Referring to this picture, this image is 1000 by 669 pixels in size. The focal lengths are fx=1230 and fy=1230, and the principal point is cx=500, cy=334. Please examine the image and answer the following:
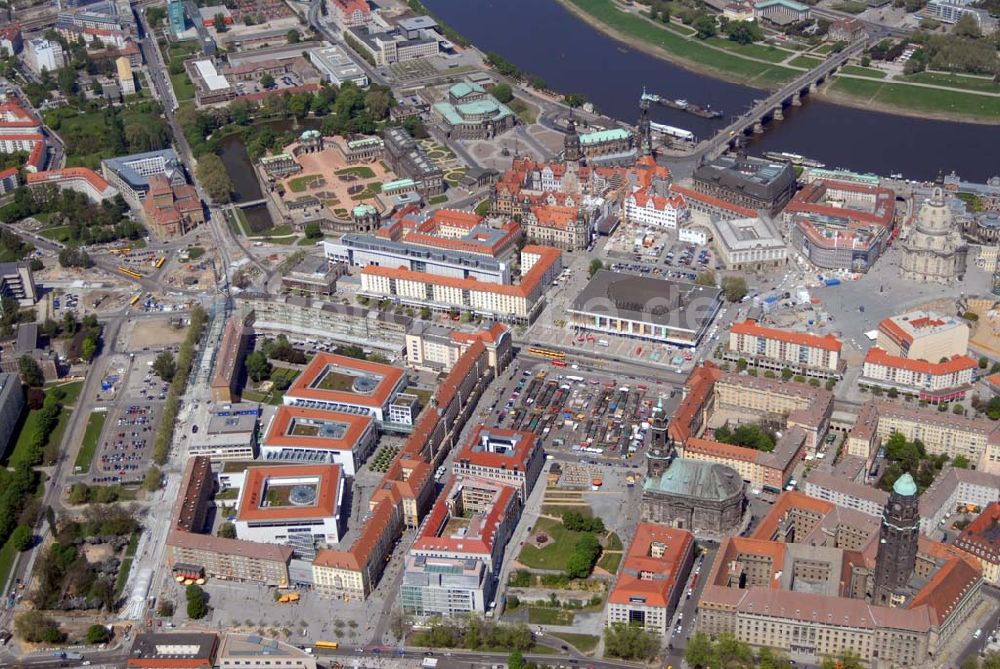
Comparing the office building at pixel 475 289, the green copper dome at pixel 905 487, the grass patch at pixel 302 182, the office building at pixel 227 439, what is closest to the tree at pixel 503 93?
the grass patch at pixel 302 182

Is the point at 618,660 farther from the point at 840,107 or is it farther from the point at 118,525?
the point at 840,107

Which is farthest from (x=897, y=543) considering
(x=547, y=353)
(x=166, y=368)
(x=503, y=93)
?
(x=503, y=93)

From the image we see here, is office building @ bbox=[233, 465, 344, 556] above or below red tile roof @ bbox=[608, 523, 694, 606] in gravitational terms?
below

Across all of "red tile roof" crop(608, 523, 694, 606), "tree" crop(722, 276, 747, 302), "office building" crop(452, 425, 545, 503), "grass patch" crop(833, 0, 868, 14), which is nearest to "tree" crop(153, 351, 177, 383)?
"office building" crop(452, 425, 545, 503)

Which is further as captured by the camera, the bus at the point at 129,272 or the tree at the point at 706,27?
the tree at the point at 706,27

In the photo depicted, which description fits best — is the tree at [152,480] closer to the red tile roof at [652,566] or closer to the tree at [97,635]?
the tree at [97,635]

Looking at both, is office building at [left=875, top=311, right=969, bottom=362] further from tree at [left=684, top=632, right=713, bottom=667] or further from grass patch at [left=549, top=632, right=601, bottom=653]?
grass patch at [left=549, top=632, right=601, bottom=653]
